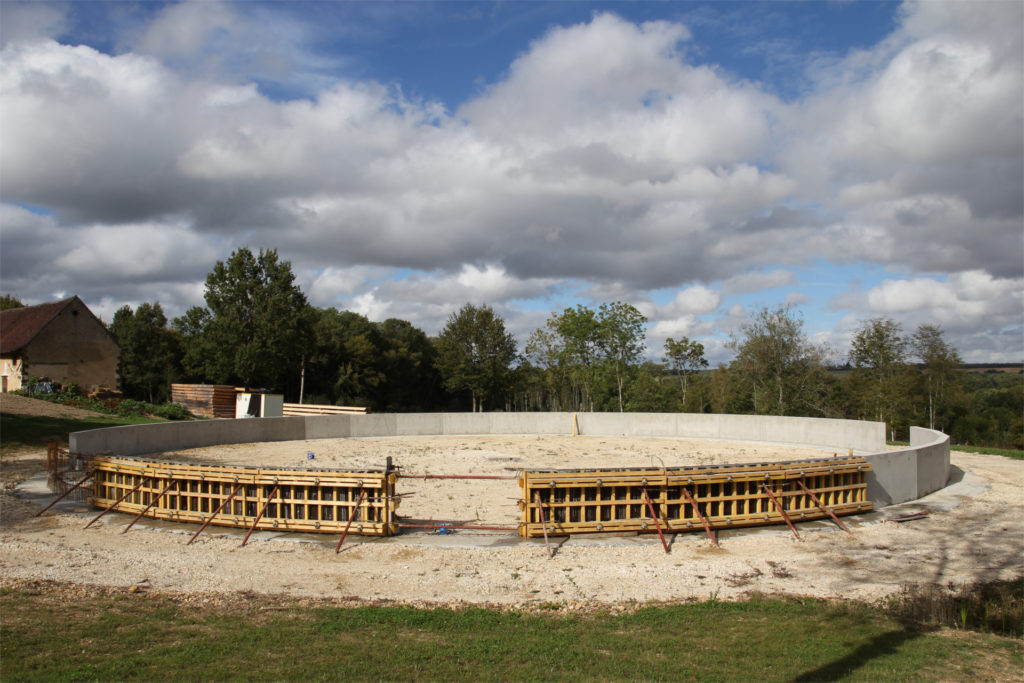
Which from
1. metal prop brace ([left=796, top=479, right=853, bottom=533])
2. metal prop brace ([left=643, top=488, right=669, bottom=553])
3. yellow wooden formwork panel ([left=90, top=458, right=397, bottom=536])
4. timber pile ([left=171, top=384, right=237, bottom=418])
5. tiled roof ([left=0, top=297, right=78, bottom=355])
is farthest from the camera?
timber pile ([left=171, top=384, right=237, bottom=418])

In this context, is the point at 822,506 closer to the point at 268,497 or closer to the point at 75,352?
the point at 268,497

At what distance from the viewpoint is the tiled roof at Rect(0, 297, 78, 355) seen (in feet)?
123

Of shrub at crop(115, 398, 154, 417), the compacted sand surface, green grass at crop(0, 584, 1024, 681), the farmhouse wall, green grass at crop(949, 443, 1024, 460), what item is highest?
the farmhouse wall

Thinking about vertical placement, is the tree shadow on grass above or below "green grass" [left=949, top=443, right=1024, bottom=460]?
below

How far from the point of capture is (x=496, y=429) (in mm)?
31859

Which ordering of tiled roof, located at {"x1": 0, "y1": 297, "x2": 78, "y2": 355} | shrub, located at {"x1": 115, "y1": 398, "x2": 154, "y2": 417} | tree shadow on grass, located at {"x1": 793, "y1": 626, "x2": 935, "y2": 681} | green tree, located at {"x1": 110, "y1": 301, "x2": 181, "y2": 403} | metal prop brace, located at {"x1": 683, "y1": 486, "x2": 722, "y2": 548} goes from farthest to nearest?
green tree, located at {"x1": 110, "y1": 301, "x2": 181, "y2": 403} < tiled roof, located at {"x1": 0, "y1": 297, "x2": 78, "y2": 355} < shrub, located at {"x1": 115, "y1": 398, "x2": 154, "y2": 417} < metal prop brace, located at {"x1": 683, "y1": 486, "x2": 722, "y2": 548} < tree shadow on grass, located at {"x1": 793, "y1": 626, "x2": 935, "y2": 681}

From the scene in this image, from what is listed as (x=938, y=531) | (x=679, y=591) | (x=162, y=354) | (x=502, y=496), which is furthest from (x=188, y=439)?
(x=162, y=354)

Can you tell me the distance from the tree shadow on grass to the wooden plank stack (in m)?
4.64

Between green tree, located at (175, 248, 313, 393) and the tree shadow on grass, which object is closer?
the tree shadow on grass

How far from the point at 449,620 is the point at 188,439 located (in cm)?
→ 2134

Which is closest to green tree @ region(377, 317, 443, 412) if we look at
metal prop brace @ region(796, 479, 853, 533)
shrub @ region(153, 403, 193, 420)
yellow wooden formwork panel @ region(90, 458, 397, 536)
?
shrub @ region(153, 403, 193, 420)

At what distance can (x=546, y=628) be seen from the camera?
720 cm

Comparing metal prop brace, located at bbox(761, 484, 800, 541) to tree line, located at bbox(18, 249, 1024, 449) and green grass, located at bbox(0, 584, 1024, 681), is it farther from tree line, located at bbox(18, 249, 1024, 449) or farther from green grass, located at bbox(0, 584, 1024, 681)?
tree line, located at bbox(18, 249, 1024, 449)

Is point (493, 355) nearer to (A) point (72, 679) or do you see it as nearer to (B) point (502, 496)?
(B) point (502, 496)
